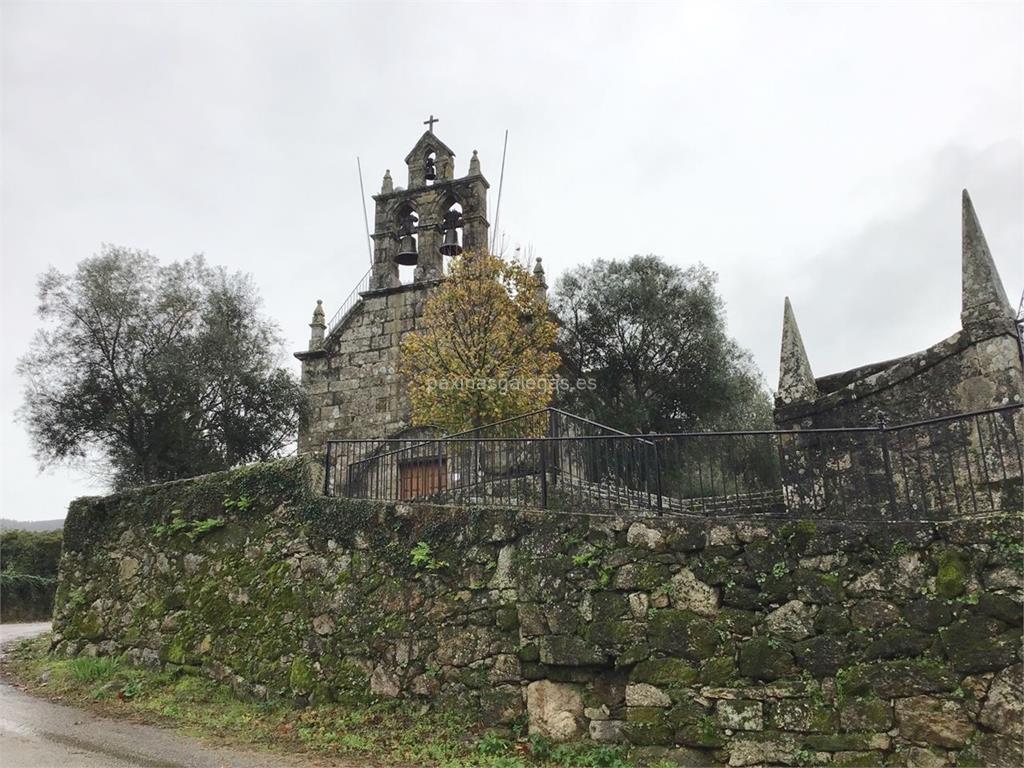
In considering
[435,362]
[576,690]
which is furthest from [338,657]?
[435,362]

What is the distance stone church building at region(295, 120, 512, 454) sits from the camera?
67.6 ft

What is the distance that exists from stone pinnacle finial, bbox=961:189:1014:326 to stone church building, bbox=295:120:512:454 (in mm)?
13377

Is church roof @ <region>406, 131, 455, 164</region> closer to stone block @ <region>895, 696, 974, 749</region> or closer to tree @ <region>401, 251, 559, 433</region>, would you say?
tree @ <region>401, 251, 559, 433</region>

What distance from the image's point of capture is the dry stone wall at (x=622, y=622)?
22.0 feet

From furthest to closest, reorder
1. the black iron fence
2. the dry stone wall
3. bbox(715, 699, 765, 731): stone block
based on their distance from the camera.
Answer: the black iron fence, bbox(715, 699, 765, 731): stone block, the dry stone wall

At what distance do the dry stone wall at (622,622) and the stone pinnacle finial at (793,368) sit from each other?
396 centimetres

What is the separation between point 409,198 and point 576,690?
17.5 m

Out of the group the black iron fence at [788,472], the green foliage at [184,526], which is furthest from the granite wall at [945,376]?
the green foliage at [184,526]

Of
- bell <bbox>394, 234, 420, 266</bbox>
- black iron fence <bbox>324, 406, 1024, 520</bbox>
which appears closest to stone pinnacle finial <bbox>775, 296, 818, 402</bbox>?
black iron fence <bbox>324, 406, 1024, 520</bbox>

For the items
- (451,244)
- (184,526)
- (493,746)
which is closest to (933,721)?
(493,746)

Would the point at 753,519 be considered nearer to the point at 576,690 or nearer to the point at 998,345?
the point at 576,690

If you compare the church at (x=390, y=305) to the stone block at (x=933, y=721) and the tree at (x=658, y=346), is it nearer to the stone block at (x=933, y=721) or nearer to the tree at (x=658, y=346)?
the tree at (x=658, y=346)

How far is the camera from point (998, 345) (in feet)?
29.3

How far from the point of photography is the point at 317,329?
21.8m
